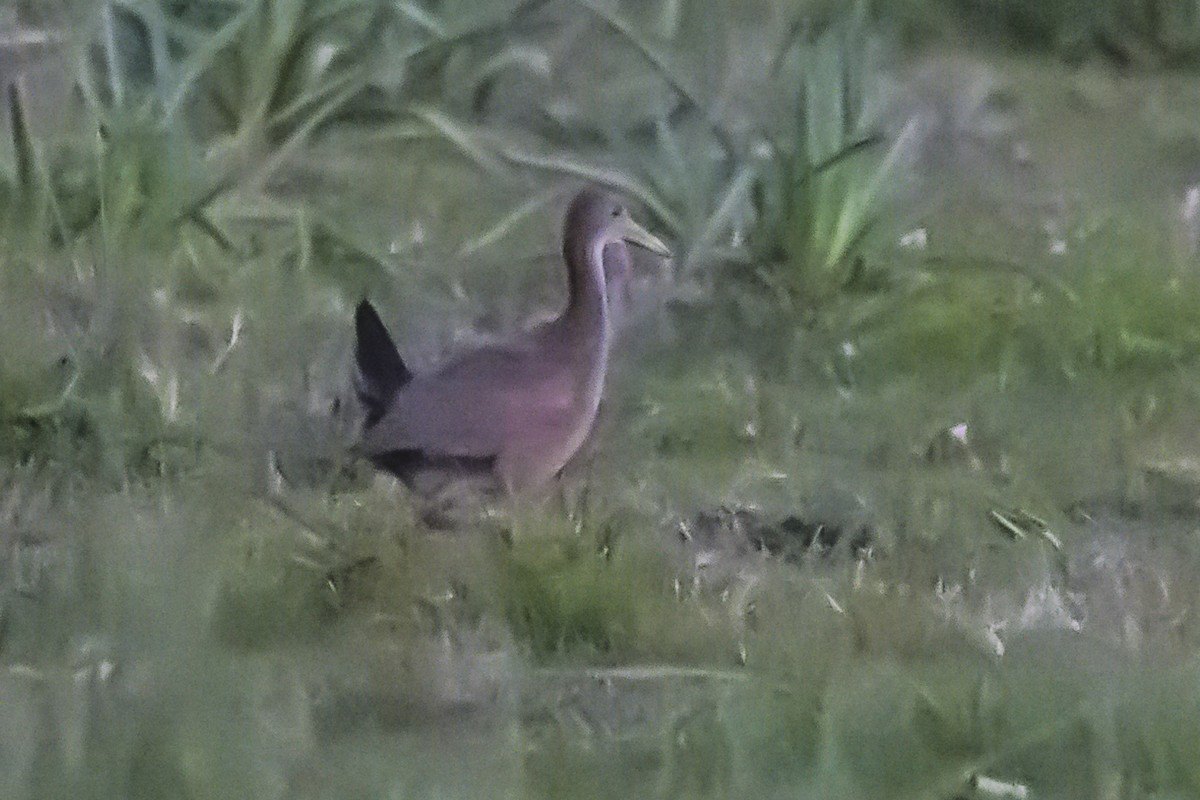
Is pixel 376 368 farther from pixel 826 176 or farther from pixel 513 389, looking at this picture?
pixel 826 176

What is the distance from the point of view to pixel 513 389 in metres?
0.74

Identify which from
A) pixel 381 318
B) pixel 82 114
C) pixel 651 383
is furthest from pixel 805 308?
pixel 82 114

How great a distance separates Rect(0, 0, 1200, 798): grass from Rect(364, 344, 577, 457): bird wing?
0.02 m

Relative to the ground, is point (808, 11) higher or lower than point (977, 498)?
higher

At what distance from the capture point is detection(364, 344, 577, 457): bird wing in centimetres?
74

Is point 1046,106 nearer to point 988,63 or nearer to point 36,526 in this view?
point 988,63

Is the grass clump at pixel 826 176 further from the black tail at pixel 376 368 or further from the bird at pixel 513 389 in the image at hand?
the black tail at pixel 376 368

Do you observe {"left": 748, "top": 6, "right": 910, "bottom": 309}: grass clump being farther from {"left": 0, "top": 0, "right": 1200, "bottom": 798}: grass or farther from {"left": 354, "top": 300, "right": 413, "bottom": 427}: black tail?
{"left": 354, "top": 300, "right": 413, "bottom": 427}: black tail

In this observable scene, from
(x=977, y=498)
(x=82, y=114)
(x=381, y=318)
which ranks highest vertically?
(x=82, y=114)

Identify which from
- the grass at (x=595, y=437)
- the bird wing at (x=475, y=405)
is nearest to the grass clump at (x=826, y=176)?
the grass at (x=595, y=437)

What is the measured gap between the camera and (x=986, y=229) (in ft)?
2.50

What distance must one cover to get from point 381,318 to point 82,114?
0.61 ft

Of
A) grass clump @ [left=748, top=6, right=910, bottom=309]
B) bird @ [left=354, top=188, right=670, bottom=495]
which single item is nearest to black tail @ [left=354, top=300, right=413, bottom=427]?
bird @ [left=354, top=188, right=670, bottom=495]

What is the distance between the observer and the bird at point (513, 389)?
2.43 ft
